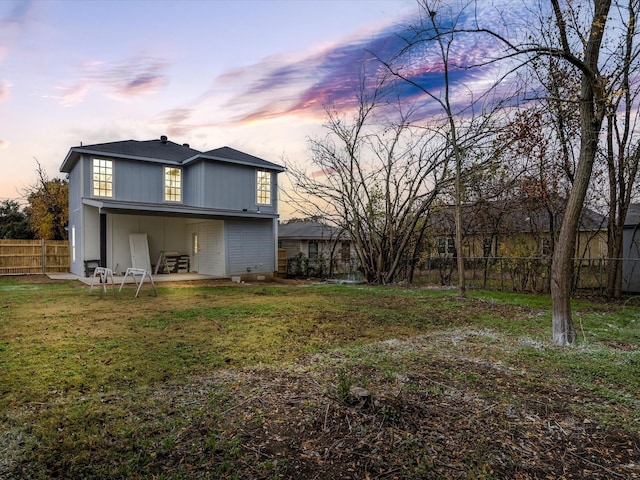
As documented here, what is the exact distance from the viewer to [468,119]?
414 inches

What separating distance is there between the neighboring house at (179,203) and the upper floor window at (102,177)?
31 mm

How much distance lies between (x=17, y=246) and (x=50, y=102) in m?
7.60

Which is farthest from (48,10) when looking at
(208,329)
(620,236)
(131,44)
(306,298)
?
(620,236)

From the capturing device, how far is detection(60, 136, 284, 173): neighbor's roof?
13133mm

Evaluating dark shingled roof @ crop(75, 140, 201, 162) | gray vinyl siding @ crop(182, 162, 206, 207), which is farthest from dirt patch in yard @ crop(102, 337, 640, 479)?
dark shingled roof @ crop(75, 140, 201, 162)

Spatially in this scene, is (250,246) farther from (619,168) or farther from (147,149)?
(619,168)

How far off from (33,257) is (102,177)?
5.31 m

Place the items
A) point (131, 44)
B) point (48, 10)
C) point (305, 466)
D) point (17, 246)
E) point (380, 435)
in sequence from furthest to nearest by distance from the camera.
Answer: point (17, 246), point (131, 44), point (48, 10), point (380, 435), point (305, 466)

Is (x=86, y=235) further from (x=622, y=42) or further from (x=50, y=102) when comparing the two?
(x=622, y=42)

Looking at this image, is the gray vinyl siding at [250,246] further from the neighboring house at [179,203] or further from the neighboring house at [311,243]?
the neighboring house at [311,243]

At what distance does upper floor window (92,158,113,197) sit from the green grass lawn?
7863mm

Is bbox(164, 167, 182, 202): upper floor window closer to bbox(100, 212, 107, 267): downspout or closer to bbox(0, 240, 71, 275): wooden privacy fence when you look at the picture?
bbox(100, 212, 107, 267): downspout

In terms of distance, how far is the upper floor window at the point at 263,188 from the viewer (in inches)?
636

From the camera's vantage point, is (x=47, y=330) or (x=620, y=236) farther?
(x=620, y=236)
